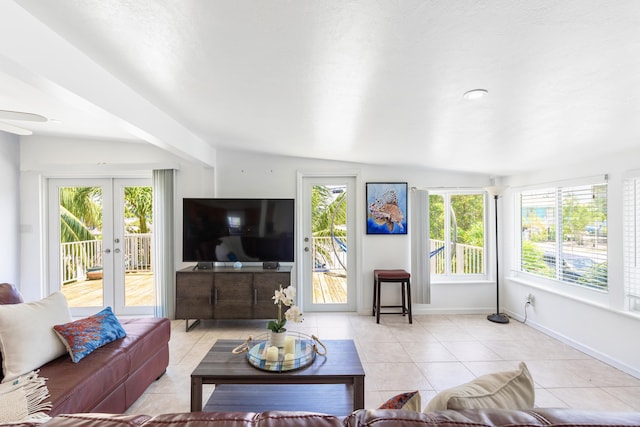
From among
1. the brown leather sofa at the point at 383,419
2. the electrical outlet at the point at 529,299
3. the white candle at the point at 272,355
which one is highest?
the brown leather sofa at the point at 383,419

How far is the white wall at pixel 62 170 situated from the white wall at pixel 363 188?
385mm

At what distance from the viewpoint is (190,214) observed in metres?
4.04

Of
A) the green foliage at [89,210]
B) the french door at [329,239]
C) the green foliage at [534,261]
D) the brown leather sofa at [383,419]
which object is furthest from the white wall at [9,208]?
the green foliage at [534,261]

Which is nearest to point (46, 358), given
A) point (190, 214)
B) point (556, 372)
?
point (190, 214)

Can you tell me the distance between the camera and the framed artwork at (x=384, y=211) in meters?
4.48

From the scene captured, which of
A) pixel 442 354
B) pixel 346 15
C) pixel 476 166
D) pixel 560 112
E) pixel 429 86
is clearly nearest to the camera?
pixel 346 15

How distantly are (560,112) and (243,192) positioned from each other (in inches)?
141

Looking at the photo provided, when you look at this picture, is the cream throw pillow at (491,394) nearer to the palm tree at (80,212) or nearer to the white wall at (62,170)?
the white wall at (62,170)

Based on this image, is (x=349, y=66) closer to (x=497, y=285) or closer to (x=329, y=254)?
(x=329, y=254)

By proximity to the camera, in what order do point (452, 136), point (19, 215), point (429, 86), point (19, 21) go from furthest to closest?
point (19, 215) < point (452, 136) < point (429, 86) < point (19, 21)

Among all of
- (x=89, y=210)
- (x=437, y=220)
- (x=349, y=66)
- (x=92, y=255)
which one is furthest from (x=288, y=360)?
(x=89, y=210)

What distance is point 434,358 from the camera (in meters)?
3.11

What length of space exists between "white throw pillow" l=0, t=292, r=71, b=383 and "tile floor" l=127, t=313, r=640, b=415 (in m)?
0.73

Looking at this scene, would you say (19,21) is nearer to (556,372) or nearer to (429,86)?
(429,86)
